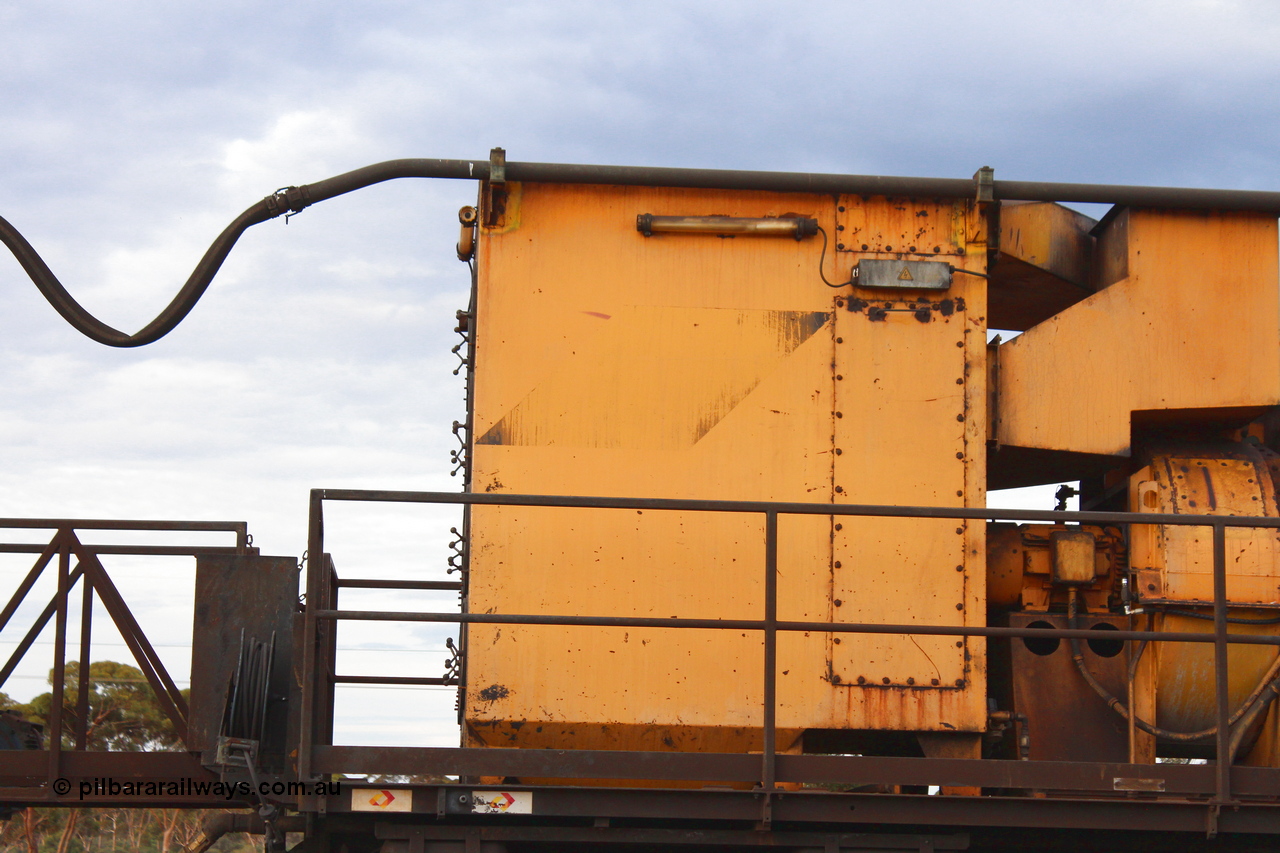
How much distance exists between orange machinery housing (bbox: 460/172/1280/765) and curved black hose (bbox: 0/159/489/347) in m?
0.73

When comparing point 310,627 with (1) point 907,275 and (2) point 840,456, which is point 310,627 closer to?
(2) point 840,456

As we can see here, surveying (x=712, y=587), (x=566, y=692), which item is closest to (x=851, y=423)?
(x=712, y=587)

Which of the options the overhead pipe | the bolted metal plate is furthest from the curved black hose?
the bolted metal plate

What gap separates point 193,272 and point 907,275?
3.54 m

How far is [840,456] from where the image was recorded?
225 inches

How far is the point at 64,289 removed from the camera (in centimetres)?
615

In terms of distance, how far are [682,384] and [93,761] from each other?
124 inches

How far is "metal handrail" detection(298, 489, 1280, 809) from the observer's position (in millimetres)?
4836

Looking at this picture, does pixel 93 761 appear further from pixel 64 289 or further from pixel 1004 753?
pixel 1004 753

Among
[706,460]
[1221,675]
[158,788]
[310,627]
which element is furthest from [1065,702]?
[158,788]

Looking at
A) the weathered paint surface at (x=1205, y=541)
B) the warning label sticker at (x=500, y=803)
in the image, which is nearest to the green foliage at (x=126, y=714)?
the warning label sticker at (x=500, y=803)

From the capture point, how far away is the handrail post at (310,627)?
486 centimetres

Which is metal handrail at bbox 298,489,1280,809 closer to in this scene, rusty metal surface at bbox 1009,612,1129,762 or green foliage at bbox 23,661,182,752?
rusty metal surface at bbox 1009,612,1129,762

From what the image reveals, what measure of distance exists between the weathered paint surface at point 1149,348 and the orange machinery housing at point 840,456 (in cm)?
1
